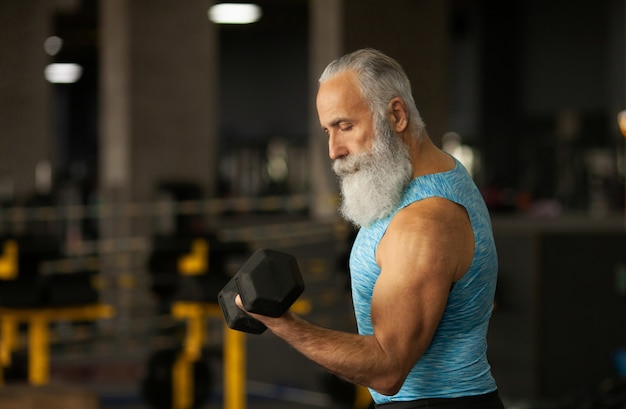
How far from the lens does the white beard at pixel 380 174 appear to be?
6.48 ft

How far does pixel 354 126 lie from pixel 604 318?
4.68 metres

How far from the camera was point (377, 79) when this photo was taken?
198 cm

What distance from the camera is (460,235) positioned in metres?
1.90

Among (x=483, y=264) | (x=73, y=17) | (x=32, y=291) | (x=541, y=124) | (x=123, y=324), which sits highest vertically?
(x=73, y=17)

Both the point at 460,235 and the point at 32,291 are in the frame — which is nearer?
the point at 460,235

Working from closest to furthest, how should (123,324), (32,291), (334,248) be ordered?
1. (32,291)
2. (334,248)
3. (123,324)

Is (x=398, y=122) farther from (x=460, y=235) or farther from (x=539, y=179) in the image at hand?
(x=539, y=179)

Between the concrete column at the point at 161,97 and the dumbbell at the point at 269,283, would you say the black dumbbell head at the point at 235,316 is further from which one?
the concrete column at the point at 161,97

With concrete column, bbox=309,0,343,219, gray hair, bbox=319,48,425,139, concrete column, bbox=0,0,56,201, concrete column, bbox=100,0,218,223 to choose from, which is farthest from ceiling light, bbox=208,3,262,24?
gray hair, bbox=319,48,425,139

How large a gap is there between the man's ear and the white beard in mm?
16

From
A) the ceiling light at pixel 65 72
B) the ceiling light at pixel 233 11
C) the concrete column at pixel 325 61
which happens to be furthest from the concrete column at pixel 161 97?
the ceiling light at pixel 65 72

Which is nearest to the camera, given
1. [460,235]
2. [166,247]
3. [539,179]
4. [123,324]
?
[460,235]

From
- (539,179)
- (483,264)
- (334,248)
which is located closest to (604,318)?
(334,248)

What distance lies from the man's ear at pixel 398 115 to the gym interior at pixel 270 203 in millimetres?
1482
